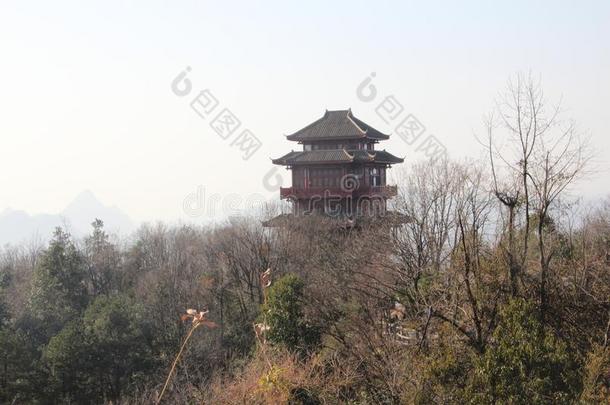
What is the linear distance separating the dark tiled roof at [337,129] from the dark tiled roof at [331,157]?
52 cm

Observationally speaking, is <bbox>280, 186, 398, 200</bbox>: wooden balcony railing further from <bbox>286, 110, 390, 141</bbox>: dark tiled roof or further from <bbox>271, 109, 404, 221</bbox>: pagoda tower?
<bbox>286, 110, 390, 141</bbox>: dark tiled roof

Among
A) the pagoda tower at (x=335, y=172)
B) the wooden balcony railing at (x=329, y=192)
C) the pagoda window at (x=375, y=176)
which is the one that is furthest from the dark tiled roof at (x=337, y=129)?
the wooden balcony railing at (x=329, y=192)

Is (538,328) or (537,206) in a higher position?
(537,206)

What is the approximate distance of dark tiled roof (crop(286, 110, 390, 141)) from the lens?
71.1 feet

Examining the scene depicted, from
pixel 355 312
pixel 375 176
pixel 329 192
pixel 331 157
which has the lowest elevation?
pixel 355 312

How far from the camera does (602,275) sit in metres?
9.39

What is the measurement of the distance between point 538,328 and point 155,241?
24171 mm

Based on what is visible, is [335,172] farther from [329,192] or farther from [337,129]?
[337,129]

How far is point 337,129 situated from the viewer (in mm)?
22047

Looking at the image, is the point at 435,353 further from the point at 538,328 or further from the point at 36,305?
the point at 36,305

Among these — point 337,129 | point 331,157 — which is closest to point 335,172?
point 331,157

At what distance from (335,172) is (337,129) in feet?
5.45

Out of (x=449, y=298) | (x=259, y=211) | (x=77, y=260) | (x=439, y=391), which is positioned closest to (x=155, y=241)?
(x=259, y=211)

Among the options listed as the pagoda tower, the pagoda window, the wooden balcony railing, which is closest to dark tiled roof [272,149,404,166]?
the pagoda tower
